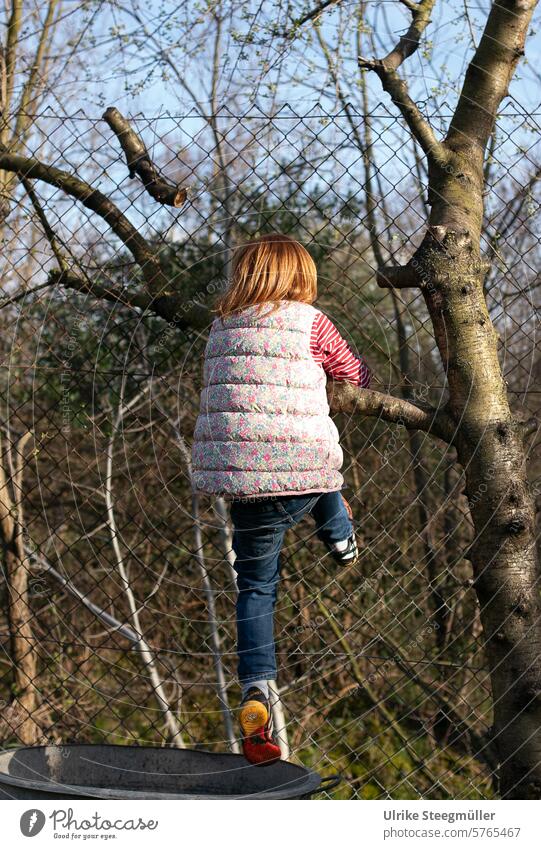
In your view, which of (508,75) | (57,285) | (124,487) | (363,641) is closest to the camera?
(508,75)

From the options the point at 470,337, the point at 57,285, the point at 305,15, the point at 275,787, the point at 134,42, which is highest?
the point at 134,42

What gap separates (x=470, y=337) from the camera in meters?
2.79

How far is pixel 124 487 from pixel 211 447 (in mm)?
3162

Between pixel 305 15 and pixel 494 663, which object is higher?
pixel 305 15

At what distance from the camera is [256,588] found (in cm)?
255

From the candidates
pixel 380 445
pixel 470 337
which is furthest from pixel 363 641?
pixel 470 337

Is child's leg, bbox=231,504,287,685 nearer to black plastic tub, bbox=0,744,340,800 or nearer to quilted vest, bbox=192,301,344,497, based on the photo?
quilted vest, bbox=192,301,344,497

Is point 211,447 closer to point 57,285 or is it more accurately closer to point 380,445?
point 57,285

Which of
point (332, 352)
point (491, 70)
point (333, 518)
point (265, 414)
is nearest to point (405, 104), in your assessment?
point (491, 70)

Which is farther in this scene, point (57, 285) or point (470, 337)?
point (57, 285)

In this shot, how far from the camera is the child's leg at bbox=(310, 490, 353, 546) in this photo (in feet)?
8.67

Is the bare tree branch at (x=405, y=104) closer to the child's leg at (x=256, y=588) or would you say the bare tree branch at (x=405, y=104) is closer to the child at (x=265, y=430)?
the child at (x=265, y=430)

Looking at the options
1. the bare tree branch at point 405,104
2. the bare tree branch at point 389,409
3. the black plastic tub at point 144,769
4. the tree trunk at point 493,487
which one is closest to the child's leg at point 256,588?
the black plastic tub at point 144,769

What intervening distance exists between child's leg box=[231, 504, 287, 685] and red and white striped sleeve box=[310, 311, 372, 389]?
480 mm
